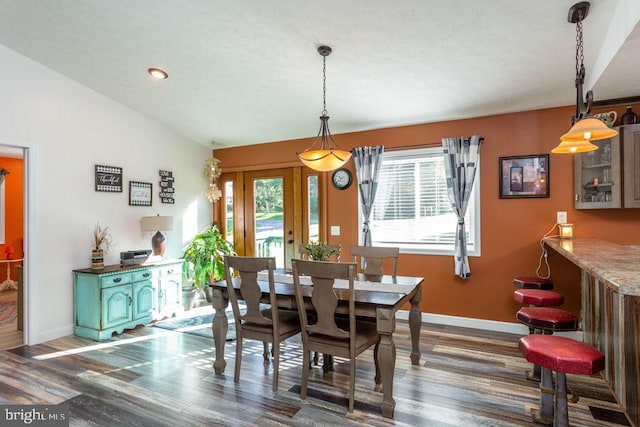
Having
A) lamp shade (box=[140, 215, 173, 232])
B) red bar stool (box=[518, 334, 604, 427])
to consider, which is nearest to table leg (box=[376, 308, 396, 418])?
red bar stool (box=[518, 334, 604, 427])

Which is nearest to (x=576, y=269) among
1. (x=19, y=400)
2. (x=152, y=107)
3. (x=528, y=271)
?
(x=528, y=271)

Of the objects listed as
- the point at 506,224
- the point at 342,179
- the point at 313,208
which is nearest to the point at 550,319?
the point at 506,224

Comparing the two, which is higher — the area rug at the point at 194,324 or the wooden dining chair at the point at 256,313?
the wooden dining chair at the point at 256,313

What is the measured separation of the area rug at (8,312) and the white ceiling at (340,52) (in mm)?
3182

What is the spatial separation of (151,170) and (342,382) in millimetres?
3834

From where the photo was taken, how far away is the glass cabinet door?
3047 mm

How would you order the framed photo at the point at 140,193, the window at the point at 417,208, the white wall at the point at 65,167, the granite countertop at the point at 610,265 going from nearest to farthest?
the granite countertop at the point at 610,265 → the white wall at the point at 65,167 → the window at the point at 417,208 → the framed photo at the point at 140,193

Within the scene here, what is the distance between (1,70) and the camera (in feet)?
10.8

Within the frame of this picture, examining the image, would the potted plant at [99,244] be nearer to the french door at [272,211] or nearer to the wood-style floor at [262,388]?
the wood-style floor at [262,388]

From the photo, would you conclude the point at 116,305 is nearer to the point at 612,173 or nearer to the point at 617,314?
the point at 617,314

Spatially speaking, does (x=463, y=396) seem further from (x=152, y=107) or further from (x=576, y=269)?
(x=152, y=107)

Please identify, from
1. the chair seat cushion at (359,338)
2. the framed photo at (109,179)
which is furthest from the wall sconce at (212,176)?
the chair seat cushion at (359,338)

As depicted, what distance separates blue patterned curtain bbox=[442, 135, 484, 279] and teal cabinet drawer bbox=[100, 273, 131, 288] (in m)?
3.88

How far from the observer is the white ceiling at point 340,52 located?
2384mm
